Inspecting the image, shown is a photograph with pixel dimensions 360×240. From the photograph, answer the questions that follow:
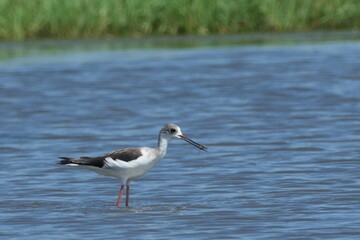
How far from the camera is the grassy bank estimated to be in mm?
26641

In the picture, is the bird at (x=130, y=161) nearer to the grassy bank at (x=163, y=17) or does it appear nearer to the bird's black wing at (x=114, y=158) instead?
the bird's black wing at (x=114, y=158)

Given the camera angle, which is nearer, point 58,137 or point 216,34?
point 58,137

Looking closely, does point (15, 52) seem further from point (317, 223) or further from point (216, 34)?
point (317, 223)

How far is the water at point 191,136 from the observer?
9.23 meters

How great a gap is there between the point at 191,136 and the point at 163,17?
43.4 feet

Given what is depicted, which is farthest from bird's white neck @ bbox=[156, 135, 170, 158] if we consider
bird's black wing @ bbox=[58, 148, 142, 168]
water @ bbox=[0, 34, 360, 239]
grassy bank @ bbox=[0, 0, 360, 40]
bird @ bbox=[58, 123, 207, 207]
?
grassy bank @ bbox=[0, 0, 360, 40]

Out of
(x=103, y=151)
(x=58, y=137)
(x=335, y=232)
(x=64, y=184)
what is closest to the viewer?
(x=335, y=232)

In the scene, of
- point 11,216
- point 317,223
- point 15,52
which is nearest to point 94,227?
point 11,216

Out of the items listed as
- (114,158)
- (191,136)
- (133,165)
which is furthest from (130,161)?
(191,136)

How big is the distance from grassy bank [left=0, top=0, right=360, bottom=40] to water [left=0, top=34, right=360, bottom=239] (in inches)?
22.6

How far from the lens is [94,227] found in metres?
9.04

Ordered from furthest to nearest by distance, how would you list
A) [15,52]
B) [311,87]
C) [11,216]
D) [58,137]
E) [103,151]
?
[15,52]
[311,87]
[58,137]
[103,151]
[11,216]

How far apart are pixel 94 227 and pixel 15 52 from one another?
60.6 ft

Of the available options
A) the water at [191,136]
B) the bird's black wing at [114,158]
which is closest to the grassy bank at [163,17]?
the water at [191,136]
